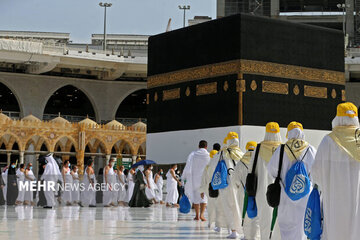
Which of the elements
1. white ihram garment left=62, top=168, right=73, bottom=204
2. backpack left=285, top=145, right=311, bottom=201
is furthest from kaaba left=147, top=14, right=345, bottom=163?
backpack left=285, top=145, right=311, bottom=201

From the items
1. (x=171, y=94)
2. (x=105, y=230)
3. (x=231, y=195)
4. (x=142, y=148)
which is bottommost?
(x=105, y=230)

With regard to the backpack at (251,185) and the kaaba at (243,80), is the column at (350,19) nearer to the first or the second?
the kaaba at (243,80)

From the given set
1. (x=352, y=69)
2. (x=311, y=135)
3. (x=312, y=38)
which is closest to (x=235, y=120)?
(x=311, y=135)

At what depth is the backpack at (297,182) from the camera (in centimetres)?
454

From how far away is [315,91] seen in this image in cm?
1841

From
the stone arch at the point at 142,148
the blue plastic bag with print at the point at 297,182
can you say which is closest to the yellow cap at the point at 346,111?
the blue plastic bag with print at the point at 297,182

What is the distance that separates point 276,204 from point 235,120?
12275 mm

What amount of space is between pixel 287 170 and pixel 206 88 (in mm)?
13321

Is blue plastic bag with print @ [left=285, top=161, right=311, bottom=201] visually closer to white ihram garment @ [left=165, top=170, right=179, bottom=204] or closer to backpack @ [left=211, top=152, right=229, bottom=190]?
backpack @ [left=211, top=152, right=229, bottom=190]

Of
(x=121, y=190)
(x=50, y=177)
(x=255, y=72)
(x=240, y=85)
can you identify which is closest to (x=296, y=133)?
(x=50, y=177)

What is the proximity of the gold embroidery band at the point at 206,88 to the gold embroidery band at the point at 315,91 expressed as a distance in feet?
8.86

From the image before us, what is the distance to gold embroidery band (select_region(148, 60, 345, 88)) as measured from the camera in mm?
17422

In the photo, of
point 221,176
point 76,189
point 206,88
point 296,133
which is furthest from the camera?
point 206,88

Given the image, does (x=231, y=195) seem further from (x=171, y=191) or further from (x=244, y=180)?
(x=171, y=191)
